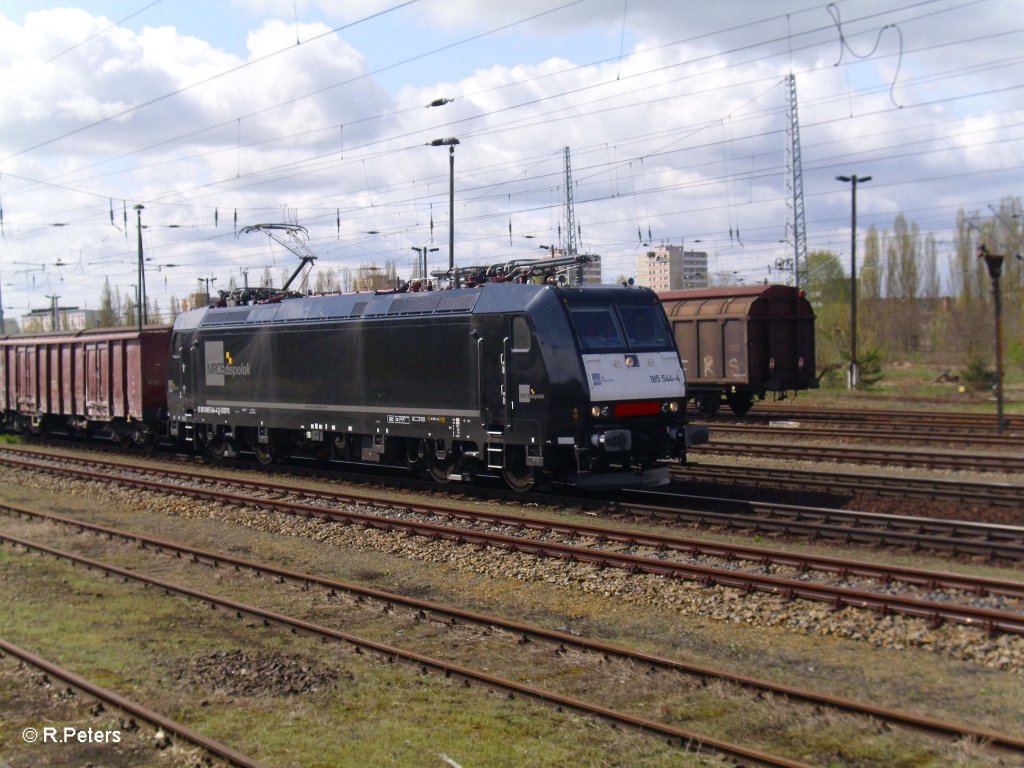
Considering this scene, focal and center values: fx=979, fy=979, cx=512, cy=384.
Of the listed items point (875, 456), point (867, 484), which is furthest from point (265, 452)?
point (875, 456)

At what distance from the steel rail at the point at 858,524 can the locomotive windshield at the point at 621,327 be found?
2545mm

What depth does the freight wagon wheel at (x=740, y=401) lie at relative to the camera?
29062mm

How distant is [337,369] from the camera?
19.2 meters

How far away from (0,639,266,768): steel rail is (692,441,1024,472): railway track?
15701 millimetres

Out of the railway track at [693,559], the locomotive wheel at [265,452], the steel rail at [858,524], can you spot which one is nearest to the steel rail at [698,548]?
the railway track at [693,559]

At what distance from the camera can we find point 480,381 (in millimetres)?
15969

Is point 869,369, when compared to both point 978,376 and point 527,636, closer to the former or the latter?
point 978,376

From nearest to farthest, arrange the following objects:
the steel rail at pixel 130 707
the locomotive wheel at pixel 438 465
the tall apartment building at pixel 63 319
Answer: the steel rail at pixel 130 707 → the locomotive wheel at pixel 438 465 → the tall apartment building at pixel 63 319

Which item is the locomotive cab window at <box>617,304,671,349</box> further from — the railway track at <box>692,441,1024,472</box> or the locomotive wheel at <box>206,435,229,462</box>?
the locomotive wheel at <box>206,435,229,462</box>

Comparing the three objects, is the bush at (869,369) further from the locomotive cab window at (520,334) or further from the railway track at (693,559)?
the railway track at (693,559)

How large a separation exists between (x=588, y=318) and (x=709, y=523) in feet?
12.1

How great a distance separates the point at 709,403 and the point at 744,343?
261 cm

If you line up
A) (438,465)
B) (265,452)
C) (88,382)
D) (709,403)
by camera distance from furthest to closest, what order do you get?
(709,403)
(88,382)
(265,452)
(438,465)

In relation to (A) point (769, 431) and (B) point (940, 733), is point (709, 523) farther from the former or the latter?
(A) point (769, 431)
